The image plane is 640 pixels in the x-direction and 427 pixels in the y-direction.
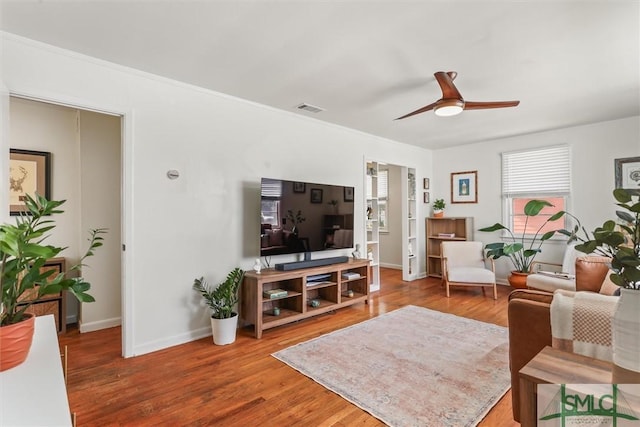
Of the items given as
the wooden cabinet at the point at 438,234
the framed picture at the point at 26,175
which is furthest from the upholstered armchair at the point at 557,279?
the framed picture at the point at 26,175

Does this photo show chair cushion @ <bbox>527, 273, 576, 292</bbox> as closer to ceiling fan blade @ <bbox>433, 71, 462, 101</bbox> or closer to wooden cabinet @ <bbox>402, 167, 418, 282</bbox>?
wooden cabinet @ <bbox>402, 167, 418, 282</bbox>

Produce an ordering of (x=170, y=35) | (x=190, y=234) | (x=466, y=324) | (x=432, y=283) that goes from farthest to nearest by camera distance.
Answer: (x=432, y=283)
(x=466, y=324)
(x=190, y=234)
(x=170, y=35)

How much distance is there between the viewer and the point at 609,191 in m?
4.39

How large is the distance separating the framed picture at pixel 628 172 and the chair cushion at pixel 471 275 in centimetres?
204

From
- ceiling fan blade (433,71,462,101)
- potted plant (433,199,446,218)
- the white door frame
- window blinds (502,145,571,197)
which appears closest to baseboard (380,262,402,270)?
potted plant (433,199,446,218)

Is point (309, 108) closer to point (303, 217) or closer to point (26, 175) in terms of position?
point (303, 217)

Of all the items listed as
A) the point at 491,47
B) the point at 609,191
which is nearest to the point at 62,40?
the point at 491,47

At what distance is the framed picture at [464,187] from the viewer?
5.80 metres

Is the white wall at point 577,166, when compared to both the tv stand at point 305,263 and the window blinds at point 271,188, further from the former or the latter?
the window blinds at point 271,188

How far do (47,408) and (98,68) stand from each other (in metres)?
2.68

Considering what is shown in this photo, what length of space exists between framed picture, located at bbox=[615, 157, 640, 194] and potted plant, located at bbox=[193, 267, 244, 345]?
5.09m

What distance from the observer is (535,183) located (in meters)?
5.09

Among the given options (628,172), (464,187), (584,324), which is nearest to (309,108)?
(584,324)

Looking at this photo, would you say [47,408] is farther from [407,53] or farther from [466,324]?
[466,324]
